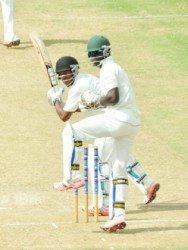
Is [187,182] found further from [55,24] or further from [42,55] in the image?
[55,24]

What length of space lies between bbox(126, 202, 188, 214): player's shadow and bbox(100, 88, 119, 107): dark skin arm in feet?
6.80

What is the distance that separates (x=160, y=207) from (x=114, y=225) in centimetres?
201

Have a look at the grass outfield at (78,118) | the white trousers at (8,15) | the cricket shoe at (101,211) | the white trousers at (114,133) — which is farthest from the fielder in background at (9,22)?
the white trousers at (114,133)

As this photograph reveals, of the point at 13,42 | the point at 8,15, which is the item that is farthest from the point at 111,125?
the point at 13,42

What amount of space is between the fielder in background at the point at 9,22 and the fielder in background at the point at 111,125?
10501 mm

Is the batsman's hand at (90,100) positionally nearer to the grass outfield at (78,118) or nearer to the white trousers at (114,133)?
the white trousers at (114,133)

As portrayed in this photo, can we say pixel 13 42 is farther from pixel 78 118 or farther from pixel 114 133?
pixel 114 133

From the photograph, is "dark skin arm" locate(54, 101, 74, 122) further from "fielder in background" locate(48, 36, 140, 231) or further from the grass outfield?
the grass outfield

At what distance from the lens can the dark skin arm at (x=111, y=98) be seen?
15203mm

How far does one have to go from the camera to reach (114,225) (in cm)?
1512

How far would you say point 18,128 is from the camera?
2152cm

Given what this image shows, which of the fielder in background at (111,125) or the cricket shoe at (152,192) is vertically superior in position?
the fielder in background at (111,125)

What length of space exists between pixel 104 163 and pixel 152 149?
3858 mm

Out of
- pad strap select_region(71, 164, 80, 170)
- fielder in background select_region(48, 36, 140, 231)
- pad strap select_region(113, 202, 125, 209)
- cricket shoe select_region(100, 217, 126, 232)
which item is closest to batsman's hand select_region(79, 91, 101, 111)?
fielder in background select_region(48, 36, 140, 231)
